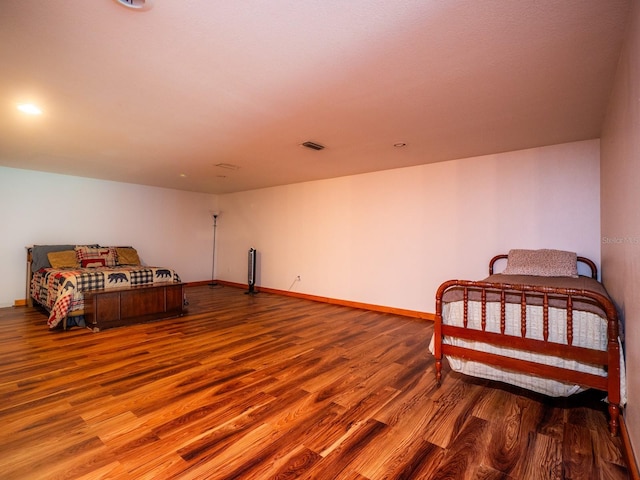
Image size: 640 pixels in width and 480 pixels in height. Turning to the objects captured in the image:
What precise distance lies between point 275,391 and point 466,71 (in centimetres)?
255

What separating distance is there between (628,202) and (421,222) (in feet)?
8.88

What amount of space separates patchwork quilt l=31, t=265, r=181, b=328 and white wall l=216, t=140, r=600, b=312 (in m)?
2.40

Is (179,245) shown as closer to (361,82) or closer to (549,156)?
(361,82)

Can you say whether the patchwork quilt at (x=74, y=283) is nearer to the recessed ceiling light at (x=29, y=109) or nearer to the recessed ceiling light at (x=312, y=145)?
the recessed ceiling light at (x=29, y=109)

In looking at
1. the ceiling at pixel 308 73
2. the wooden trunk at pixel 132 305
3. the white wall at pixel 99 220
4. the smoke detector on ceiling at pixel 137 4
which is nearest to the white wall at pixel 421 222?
the ceiling at pixel 308 73

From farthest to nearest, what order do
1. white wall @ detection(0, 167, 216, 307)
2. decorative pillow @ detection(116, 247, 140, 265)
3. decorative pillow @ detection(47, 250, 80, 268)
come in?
decorative pillow @ detection(116, 247, 140, 265)
white wall @ detection(0, 167, 216, 307)
decorative pillow @ detection(47, 250, 80, 268)

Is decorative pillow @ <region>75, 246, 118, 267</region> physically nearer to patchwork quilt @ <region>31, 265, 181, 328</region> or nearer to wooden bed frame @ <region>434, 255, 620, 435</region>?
patchwork quilt @ <region>31, 265, 181, 328</region>

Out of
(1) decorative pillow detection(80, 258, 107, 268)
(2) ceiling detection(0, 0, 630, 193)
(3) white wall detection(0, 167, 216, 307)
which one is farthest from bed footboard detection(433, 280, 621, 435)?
(3) white wall detection(0, 167, 216, 307)

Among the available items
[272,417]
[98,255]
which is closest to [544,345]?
[272,417]

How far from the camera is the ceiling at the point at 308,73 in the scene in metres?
1.50

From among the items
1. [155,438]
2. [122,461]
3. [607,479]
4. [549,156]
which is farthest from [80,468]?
[549,156]

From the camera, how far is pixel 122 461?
1464 millimetres

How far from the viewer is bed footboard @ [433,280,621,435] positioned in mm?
1749

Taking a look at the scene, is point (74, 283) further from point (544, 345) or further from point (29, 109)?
point (544, 345)
